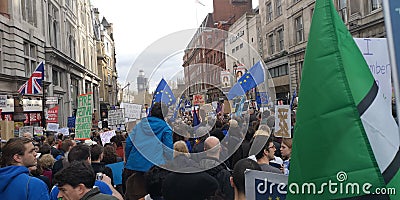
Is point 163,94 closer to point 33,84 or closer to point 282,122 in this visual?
point 282,122

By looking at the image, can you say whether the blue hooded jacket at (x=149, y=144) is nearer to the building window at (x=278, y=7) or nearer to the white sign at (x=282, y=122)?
the white sign at (x=282, y=122)

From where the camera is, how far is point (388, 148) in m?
2.02

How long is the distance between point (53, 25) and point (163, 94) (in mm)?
32644

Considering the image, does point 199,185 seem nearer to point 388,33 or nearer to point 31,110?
point 388,33

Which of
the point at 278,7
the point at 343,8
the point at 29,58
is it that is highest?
the point at 278,7

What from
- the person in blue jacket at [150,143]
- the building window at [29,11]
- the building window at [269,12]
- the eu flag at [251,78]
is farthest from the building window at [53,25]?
the person in blue jacket at [150,143]

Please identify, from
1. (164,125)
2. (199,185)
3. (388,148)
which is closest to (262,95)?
(164,125)

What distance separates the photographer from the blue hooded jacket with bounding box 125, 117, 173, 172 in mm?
5164

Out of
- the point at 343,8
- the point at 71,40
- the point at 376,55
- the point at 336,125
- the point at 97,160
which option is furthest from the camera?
the point at 71,40

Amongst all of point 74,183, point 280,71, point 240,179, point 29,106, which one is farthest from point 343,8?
point 74,183

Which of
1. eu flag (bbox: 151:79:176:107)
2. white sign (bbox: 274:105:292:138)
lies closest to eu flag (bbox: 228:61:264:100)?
white sign (bbox: 274:105:292:138)

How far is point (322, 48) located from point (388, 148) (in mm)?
582

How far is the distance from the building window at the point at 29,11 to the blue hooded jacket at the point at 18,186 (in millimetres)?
25513

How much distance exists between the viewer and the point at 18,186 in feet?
12.9
